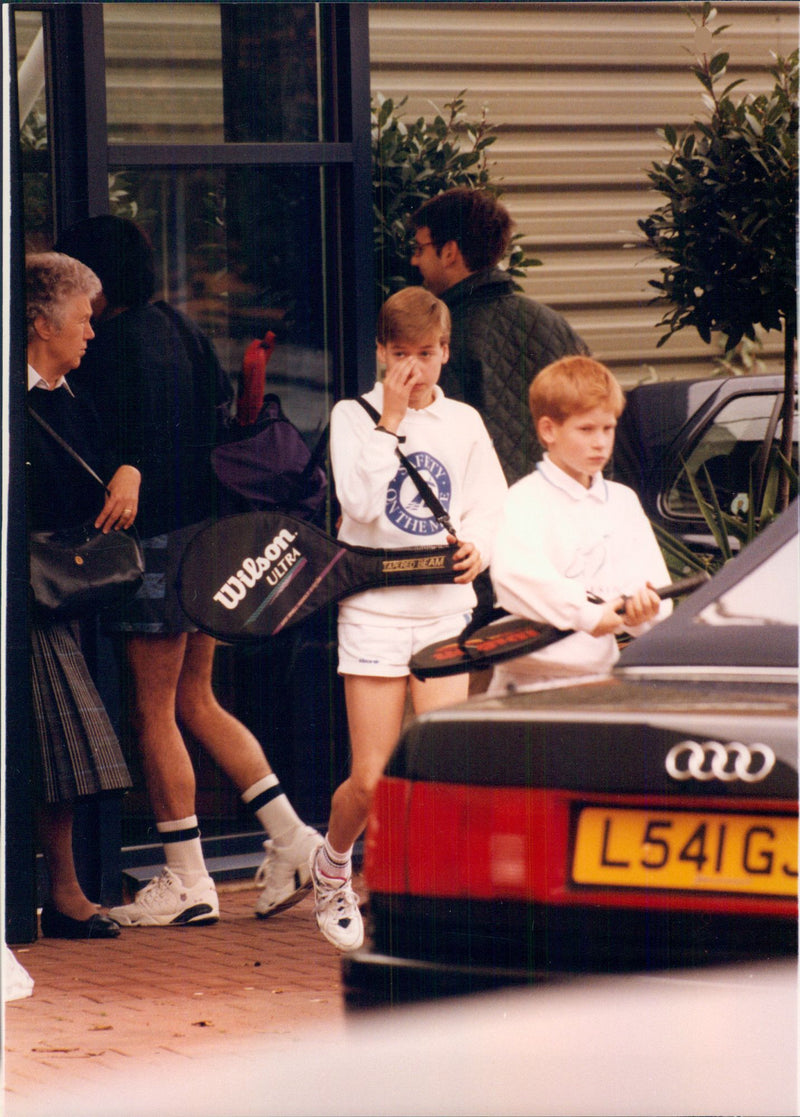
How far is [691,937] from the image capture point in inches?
94.6

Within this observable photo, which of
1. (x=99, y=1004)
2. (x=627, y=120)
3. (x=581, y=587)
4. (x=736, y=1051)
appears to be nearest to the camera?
(x=736, y=1051)

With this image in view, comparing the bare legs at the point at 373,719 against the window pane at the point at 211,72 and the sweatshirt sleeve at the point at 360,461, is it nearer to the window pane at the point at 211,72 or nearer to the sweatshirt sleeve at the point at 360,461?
the sweatshirt sleeve at the point at 360,461

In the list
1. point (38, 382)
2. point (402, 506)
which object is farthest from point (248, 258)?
point (402, 506)

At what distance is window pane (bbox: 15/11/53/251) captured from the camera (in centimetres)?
536

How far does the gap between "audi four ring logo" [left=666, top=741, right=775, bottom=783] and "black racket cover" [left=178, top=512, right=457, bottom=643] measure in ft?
7.97

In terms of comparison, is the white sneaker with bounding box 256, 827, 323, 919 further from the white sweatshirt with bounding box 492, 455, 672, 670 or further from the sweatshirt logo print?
the white sweatshirt with bounding box 492, 455, 672, 670

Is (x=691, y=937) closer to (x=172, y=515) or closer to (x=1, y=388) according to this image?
(x=1, y=388)

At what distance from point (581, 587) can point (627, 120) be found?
6.78ft

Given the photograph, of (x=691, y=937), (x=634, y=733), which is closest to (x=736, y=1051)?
(x=691, y=937)

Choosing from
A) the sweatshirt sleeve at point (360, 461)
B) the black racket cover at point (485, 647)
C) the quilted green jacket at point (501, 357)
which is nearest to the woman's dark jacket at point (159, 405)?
the sweatshirt sleeve at point (360, 461)

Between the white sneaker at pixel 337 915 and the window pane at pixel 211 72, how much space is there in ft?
8.30

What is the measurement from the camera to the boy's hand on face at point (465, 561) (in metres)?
4.80

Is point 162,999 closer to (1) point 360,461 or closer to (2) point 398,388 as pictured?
(1) point 360,461

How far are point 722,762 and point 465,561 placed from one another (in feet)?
8.01
